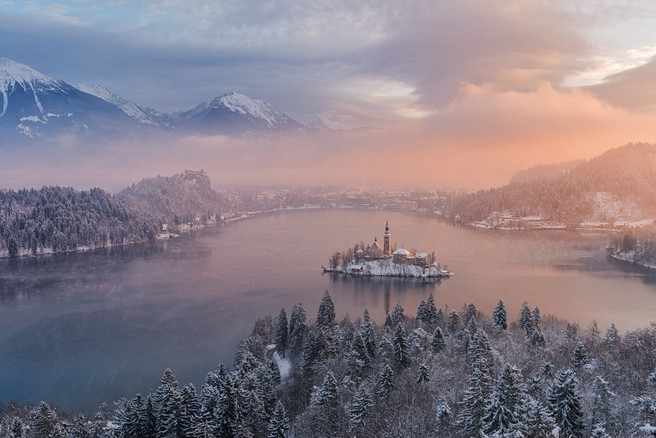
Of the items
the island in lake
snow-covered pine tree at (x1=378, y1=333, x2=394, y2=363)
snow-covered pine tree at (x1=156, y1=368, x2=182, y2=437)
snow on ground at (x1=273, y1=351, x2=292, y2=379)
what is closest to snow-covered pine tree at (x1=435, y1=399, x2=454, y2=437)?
snow-covered pine tree at (x1=378, y1=333, x2=394, y2=363)

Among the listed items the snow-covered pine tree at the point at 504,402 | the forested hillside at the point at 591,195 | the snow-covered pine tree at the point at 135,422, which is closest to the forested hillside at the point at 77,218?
the snow-covered pine tree at the point at 135,422

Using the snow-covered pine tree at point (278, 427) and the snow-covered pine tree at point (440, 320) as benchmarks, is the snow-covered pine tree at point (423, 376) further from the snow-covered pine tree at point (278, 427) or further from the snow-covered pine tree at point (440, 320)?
the snow-covered pine tree at point (440, 320)

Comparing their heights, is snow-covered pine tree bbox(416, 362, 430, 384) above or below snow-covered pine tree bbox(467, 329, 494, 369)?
below

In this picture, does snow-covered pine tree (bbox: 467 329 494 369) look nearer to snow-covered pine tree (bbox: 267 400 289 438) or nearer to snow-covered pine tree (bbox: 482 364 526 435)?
snow-covered pine tree (bbox: 482 364 526 435)

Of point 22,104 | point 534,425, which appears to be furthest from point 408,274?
point 22,104

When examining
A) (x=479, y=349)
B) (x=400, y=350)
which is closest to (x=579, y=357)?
(x=479, y=349)

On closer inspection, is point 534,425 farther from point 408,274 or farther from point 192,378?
point 408,274
